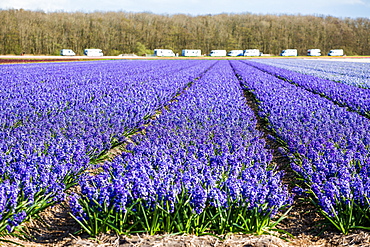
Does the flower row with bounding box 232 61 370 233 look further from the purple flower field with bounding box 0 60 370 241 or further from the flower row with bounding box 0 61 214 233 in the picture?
the flower row with bounding box 0 61 214 233

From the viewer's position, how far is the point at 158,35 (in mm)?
114625

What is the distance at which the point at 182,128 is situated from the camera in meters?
7.21

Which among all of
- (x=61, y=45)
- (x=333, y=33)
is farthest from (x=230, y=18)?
(x=61, y=45)

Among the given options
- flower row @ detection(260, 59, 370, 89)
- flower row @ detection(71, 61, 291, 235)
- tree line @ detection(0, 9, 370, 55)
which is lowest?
flower row @ detection(71, 61, 291, 235)

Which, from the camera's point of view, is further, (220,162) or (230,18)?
(230,18)

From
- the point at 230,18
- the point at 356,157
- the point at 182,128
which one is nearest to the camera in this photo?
the point at 356,157

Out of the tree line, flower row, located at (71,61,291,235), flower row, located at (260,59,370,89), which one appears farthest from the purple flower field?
the tree line

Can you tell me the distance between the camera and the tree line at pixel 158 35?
96.6m

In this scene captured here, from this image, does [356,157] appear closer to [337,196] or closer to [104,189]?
[337,196]

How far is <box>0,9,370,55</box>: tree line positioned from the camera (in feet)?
317

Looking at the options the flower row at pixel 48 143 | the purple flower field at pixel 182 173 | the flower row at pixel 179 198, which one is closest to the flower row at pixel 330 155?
the purple flower field at pixel 182 173

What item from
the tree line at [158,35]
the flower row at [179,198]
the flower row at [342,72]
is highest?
the tree line at [158,35]

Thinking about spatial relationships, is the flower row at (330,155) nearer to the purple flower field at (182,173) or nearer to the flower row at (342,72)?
the purple flower field at (182,173)

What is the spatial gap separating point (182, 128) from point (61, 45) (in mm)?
101431
